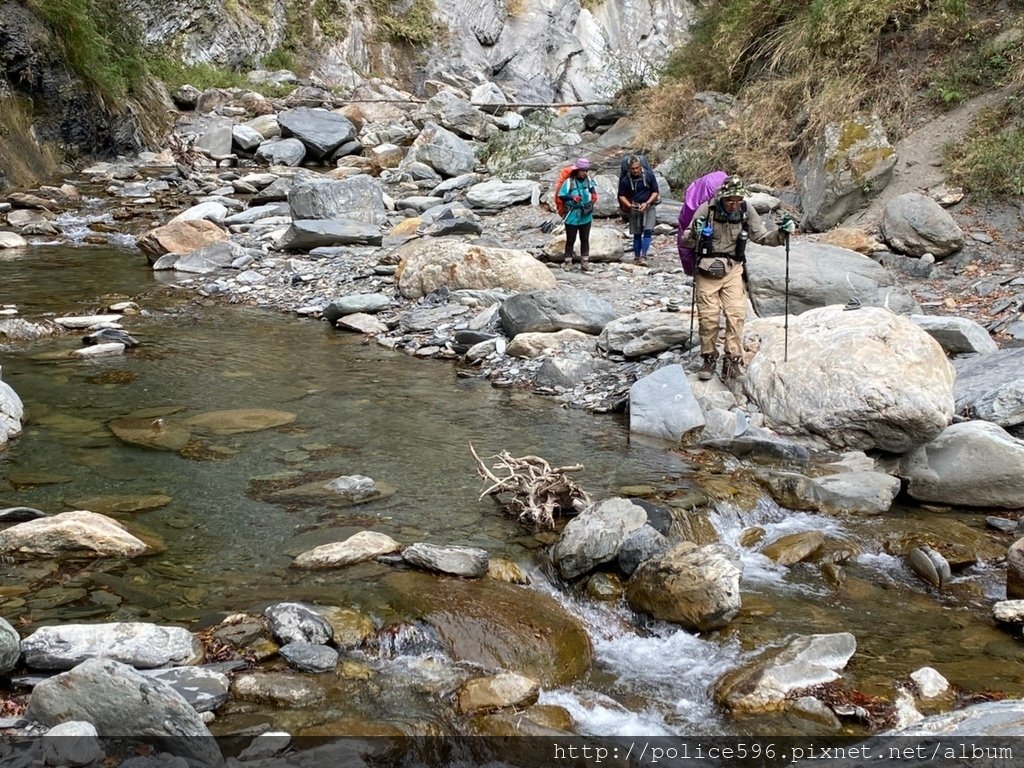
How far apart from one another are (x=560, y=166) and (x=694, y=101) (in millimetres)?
3172

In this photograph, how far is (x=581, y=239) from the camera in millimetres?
12766

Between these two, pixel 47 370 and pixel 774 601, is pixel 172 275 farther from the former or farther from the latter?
pixel 774 601

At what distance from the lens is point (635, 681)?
15.5 ft

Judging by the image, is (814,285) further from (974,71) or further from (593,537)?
(974,71)

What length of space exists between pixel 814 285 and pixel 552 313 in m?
2.95

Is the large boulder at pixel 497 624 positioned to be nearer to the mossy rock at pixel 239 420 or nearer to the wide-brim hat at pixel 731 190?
the mossy rock at pixel 239 420

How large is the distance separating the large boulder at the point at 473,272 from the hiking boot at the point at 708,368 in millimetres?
3521

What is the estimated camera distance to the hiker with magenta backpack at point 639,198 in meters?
12.6

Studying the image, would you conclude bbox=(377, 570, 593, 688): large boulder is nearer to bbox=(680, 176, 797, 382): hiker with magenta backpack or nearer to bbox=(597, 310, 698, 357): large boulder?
bbox=(680, 176, 797, 382): hiker with magenta backpack

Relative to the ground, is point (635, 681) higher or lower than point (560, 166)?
lower

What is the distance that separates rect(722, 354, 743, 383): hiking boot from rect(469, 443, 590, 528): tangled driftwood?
275 centimetres

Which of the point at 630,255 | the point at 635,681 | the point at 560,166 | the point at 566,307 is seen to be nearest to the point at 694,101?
the point at 560,166

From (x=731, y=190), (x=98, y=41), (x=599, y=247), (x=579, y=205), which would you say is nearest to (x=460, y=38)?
(x=98, y=41)

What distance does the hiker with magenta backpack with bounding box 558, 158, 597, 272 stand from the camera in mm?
12320
